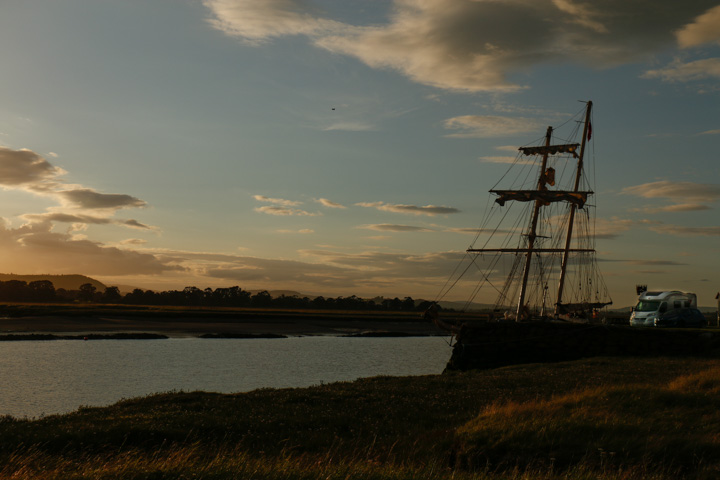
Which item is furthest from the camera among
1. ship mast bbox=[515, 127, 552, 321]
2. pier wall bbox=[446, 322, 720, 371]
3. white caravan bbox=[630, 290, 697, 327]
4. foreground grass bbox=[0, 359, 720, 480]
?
ship mast bbox=[515, 127, 552, 321]

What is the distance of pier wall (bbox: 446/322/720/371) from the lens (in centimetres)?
4138

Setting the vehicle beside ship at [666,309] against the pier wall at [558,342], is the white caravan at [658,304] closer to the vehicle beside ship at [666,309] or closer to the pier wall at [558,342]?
the vehicle beside ship at [666,309]

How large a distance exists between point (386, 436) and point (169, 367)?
130ft

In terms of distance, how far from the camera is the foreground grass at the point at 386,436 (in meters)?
12.0

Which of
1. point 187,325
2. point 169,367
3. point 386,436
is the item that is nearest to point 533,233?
point 169,367

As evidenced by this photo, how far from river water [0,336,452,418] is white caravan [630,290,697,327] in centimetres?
1754

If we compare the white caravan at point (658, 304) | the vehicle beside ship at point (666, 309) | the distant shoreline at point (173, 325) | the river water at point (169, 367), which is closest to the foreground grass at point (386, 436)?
the river water at point (169, 367)

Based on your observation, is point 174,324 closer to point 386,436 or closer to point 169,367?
point 169,367

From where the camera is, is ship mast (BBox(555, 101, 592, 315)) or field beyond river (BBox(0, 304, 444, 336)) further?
field beyond river (BBox(0, 304, 444, 336))

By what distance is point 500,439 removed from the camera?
15.1 m

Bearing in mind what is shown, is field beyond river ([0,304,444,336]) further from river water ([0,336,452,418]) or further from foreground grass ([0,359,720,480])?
foreground grass ([0,359,720,480])

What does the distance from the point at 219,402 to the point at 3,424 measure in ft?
24.4

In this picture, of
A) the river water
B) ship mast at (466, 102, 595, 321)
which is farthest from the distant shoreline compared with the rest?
ship mast at (466, 102, 595, 321)

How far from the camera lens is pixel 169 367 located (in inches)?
2100
